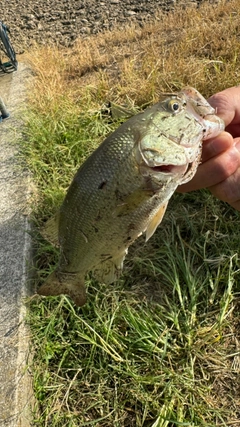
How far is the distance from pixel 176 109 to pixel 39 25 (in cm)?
1334

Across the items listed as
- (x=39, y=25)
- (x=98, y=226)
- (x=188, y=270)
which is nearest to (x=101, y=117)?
(x=188, y=270)

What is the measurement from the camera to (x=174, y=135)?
1.53 m

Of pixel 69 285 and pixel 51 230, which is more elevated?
pixel 51 230

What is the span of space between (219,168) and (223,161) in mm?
35

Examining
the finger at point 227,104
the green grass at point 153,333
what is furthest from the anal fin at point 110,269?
the finger at point 227,104

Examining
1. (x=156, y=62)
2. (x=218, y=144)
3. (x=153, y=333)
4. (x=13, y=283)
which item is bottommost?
(x=153, y=333)

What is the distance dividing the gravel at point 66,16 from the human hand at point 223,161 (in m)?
8.73

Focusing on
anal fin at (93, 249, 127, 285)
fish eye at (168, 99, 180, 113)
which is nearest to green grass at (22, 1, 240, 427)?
anal fin at (93, 249, 127, 285)

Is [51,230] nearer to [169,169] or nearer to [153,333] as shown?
[169,169]

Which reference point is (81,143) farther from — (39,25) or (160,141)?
(39,25)

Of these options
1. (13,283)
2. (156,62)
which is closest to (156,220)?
(13,283)

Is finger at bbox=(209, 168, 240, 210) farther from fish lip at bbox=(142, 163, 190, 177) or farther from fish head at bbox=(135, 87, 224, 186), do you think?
fish lip at bbox=(142, 163, 190, 177)

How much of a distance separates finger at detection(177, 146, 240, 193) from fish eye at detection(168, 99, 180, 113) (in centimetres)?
38

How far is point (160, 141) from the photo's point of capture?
1499mm
